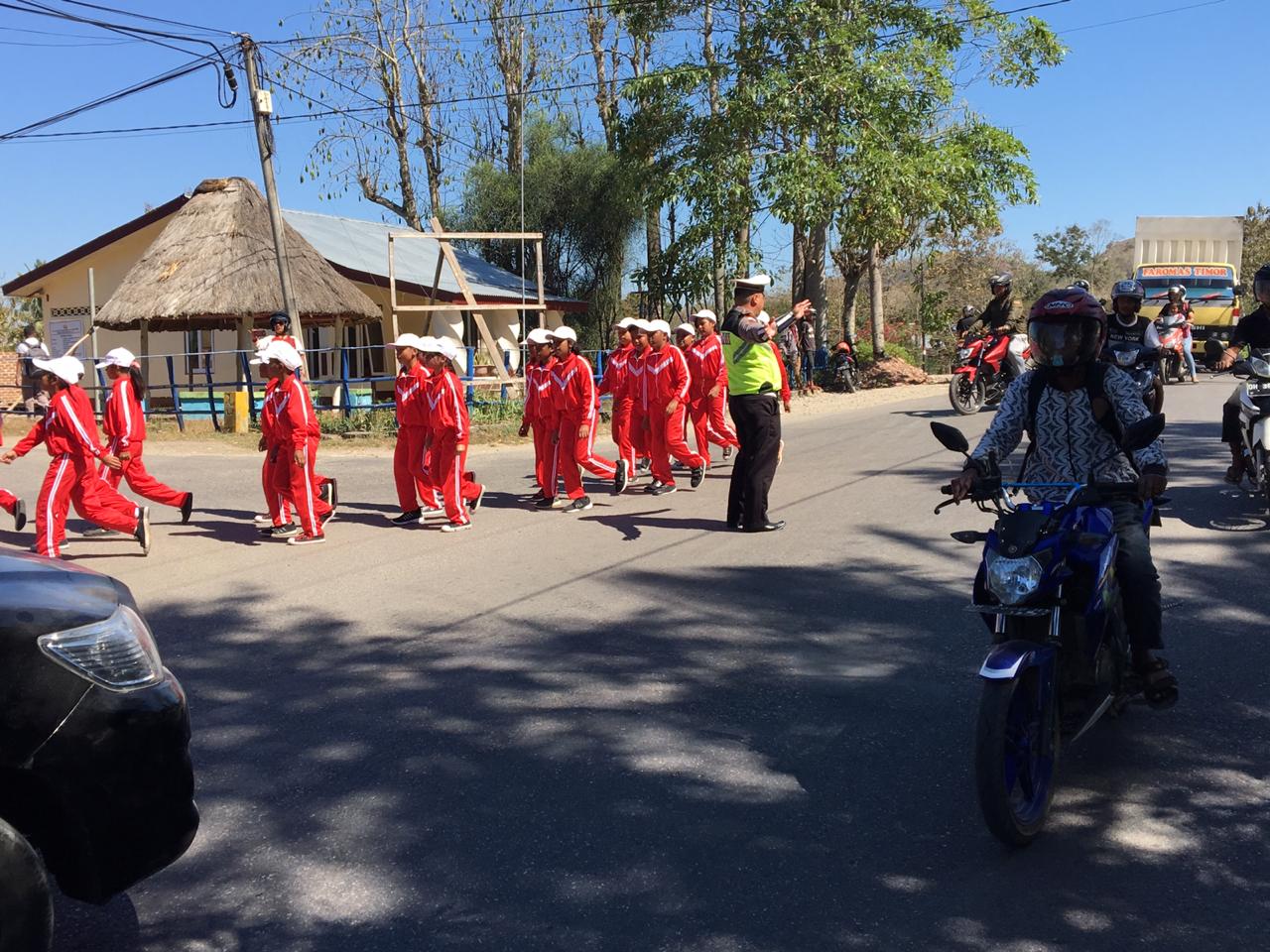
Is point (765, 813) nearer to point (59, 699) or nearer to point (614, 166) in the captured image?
point (59, 699)

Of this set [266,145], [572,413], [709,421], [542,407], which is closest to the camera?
[572,413]

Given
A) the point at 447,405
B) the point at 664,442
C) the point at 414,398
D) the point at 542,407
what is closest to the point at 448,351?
the point at 447,405

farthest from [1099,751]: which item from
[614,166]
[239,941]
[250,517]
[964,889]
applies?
[614,166]

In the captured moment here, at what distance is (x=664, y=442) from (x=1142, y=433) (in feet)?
28.0

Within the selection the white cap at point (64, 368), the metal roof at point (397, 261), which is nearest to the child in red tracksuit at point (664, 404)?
the white cap at point (64, 368)

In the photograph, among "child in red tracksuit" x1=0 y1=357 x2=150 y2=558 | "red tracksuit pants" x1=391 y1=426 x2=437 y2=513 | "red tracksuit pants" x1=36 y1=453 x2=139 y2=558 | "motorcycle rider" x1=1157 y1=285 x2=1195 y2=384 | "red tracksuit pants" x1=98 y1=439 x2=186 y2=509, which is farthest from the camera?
"motorcycle rider" x1=1157 y1=285 x2=1195 y2=384

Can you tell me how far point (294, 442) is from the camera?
33.0ft

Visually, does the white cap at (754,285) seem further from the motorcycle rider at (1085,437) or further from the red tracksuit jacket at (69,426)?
the red tracksuit jacket at (69,426)

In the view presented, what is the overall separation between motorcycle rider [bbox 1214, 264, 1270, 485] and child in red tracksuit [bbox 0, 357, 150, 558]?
8095 mm

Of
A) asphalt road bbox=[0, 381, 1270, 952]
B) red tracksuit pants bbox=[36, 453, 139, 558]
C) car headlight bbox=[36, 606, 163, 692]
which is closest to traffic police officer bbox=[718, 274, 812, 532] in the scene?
asphalt road bbox=[0, 381, 1270, 952]

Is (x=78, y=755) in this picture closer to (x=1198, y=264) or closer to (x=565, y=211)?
(x=1198, y=264)

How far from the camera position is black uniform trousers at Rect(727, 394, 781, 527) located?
31.9 ft

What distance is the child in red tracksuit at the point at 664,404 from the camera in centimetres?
1263

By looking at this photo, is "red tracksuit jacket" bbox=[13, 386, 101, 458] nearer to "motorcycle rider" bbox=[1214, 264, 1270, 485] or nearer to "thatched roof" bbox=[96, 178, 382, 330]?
"motorcycle rider" bbox=[1214, 264, 1270, 485]
